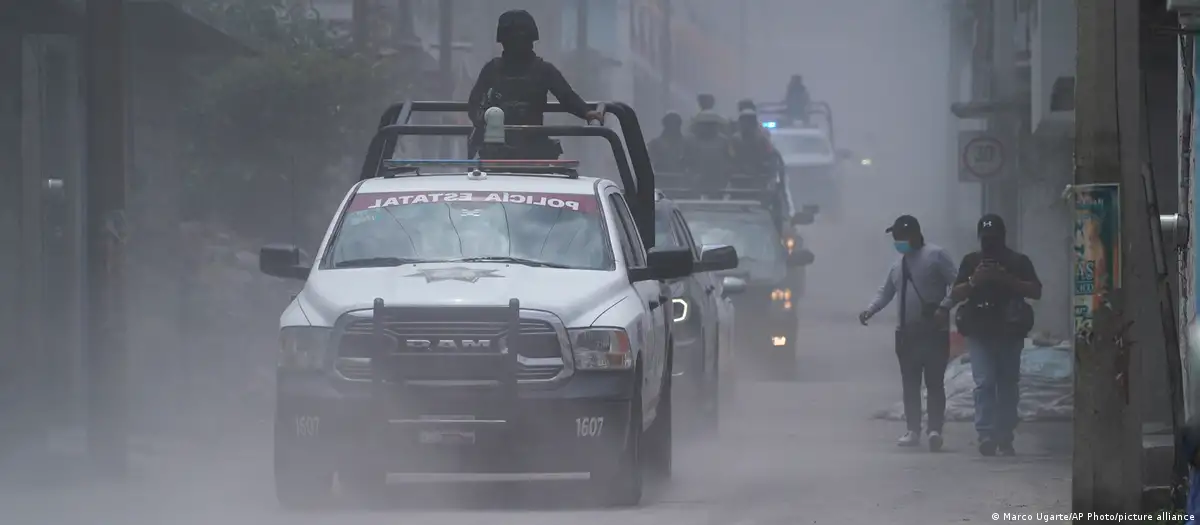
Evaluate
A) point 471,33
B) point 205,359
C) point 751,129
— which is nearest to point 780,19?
point 471,33

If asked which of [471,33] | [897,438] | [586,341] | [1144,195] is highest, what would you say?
[471,33]

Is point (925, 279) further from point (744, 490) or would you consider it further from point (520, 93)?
point (744, 490)

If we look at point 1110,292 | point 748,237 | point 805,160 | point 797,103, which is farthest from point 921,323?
point 797,103

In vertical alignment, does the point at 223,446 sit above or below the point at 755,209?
below

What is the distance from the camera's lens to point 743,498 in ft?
40.7

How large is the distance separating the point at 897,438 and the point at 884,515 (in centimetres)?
616

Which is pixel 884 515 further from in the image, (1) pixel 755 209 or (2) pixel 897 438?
(1) pixel 755 209

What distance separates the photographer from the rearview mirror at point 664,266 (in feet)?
40.6

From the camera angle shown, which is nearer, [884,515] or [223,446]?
[884,515]

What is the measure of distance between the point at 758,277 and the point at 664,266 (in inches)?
459

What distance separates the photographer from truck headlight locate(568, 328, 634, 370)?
37.4 ft

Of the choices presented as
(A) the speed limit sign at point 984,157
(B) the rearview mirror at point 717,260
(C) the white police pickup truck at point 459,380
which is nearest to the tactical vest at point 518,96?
(B) the rearview mirror at point 717,260

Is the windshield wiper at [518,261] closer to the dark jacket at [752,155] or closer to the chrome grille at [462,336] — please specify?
the chrome grille at [462,336]

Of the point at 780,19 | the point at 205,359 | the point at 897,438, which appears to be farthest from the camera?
the point at 780,19
